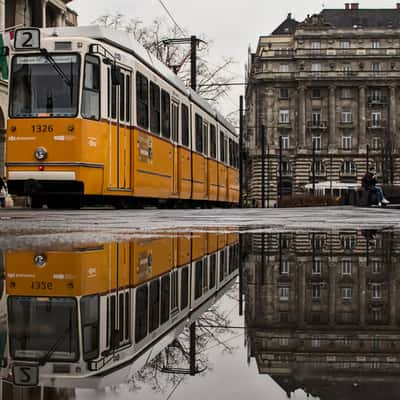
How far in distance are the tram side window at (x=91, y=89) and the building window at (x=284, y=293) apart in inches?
420

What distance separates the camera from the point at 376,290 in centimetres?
233

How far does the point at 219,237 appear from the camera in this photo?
Result: 5.22 meters

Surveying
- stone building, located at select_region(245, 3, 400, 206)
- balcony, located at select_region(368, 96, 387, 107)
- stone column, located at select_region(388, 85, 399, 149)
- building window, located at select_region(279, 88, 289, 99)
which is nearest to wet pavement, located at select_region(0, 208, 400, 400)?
stone building, located at select_region(245, 3, 400, 206)

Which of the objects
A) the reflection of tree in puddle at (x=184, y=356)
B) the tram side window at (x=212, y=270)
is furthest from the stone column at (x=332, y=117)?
the reflection of tree in puddle at (x=184, y=356)

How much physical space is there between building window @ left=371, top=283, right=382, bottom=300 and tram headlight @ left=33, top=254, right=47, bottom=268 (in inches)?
51.4

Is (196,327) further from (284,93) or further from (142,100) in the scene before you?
(284,93)

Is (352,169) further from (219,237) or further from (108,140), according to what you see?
(219,237)

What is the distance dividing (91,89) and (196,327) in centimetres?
1137

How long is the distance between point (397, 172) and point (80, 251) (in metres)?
84.9

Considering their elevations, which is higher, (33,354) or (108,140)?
(108,140)

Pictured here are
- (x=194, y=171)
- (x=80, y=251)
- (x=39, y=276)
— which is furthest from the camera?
(x=194, y=171)

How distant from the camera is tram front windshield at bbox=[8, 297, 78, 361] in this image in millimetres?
1363

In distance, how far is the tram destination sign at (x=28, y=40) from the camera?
12.6 metres

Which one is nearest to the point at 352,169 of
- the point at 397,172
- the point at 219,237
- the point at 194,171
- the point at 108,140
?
the point at 397,172
